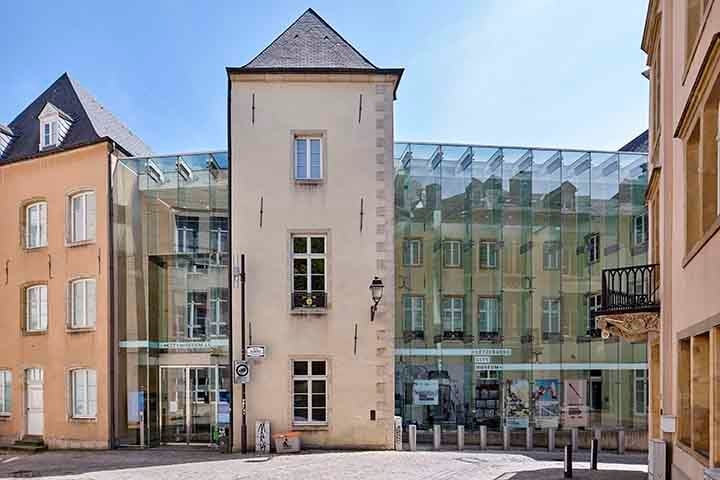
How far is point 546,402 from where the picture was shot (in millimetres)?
21047

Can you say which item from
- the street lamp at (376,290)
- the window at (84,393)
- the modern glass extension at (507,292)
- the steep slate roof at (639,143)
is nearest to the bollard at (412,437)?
the modern glass extension at (507,292)

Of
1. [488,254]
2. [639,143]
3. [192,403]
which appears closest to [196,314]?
[192,403]

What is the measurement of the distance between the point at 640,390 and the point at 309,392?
10300 millimetres

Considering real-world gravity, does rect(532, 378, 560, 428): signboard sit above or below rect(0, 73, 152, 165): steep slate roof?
below

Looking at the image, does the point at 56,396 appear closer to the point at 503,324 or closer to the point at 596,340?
the point at 503,324

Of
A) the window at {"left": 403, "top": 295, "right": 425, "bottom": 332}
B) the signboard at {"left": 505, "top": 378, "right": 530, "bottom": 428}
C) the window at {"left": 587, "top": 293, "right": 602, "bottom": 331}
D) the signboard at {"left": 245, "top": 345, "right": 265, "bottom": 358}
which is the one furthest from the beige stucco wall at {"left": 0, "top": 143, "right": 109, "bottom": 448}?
the window at {"left": 587, "top": 293, "right": 602, "bottom": 331}

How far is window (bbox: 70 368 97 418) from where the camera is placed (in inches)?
753

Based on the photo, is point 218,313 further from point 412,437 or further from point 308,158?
point 412,437

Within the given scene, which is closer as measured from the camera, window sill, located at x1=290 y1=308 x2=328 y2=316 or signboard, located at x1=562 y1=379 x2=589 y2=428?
window sill, located at x1=290 y1=308 x2=328 y2=316

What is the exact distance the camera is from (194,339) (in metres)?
19.7

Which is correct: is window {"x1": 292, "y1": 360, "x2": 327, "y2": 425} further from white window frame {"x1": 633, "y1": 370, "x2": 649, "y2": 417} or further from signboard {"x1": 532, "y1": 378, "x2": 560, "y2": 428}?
white window frame {"x1": 633, "y1": 370, "x2": 649, "y2": 417}

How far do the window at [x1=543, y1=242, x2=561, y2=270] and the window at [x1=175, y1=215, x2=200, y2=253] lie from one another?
10.0 metres

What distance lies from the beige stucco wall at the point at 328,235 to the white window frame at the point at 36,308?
637 cm

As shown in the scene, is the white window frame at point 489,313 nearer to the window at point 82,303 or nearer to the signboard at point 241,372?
the signboard at point 241,372
